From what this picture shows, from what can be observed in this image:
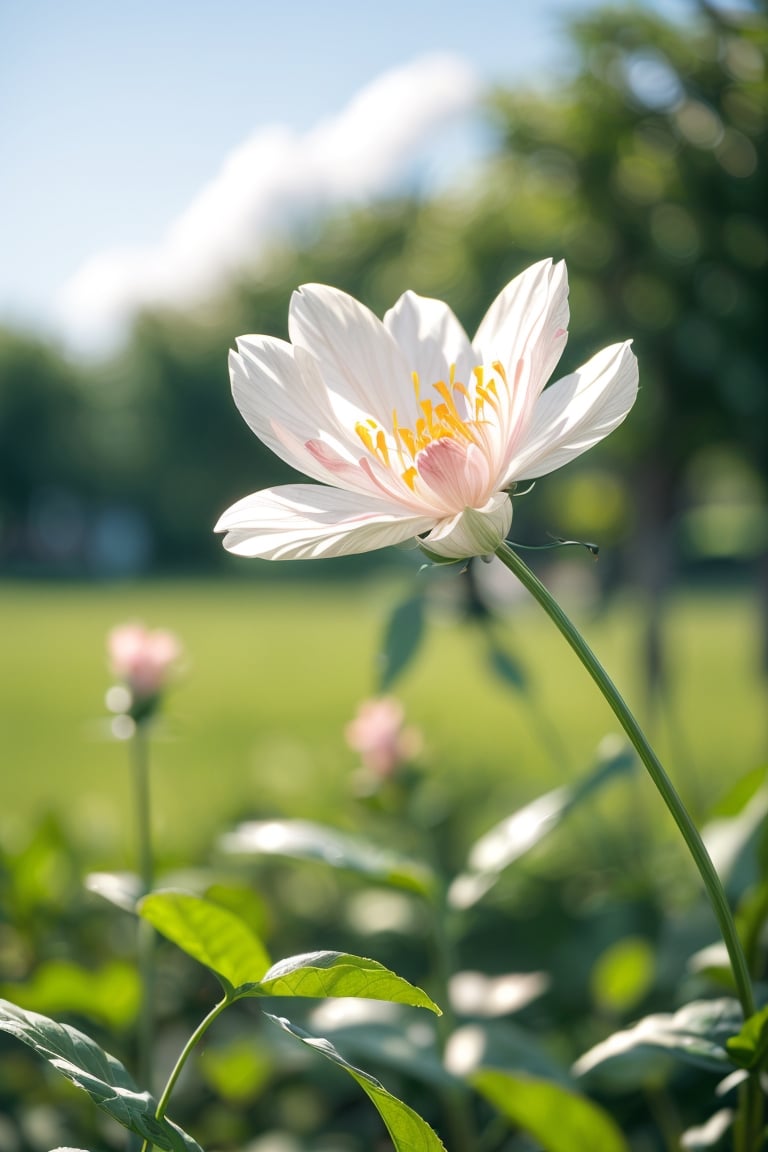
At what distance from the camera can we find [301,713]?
4.40 meters

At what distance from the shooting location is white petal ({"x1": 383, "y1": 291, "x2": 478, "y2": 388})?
55 centimetres

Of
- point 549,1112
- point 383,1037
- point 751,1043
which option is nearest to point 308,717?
point 383,1037

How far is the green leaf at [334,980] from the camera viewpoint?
0.40 metres

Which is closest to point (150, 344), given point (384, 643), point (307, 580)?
point (307, 580)

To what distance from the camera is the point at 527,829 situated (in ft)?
2.26

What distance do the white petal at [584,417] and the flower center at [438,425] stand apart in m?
0.03

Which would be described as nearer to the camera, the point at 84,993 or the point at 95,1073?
the point at 95,1073

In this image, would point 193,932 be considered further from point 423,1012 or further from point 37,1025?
point 423,1012

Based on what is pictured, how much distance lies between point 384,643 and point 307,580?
1422 cm

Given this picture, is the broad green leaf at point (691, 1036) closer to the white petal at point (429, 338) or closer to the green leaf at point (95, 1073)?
the green leaf at point (95, 1073)

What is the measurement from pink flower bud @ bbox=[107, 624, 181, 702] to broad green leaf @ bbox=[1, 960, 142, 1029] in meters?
0.20

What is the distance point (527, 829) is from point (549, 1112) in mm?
181

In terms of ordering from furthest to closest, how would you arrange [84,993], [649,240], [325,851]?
[649,240] < [84,993] < [325,851]

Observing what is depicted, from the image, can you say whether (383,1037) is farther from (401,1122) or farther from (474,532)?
(474,532)
